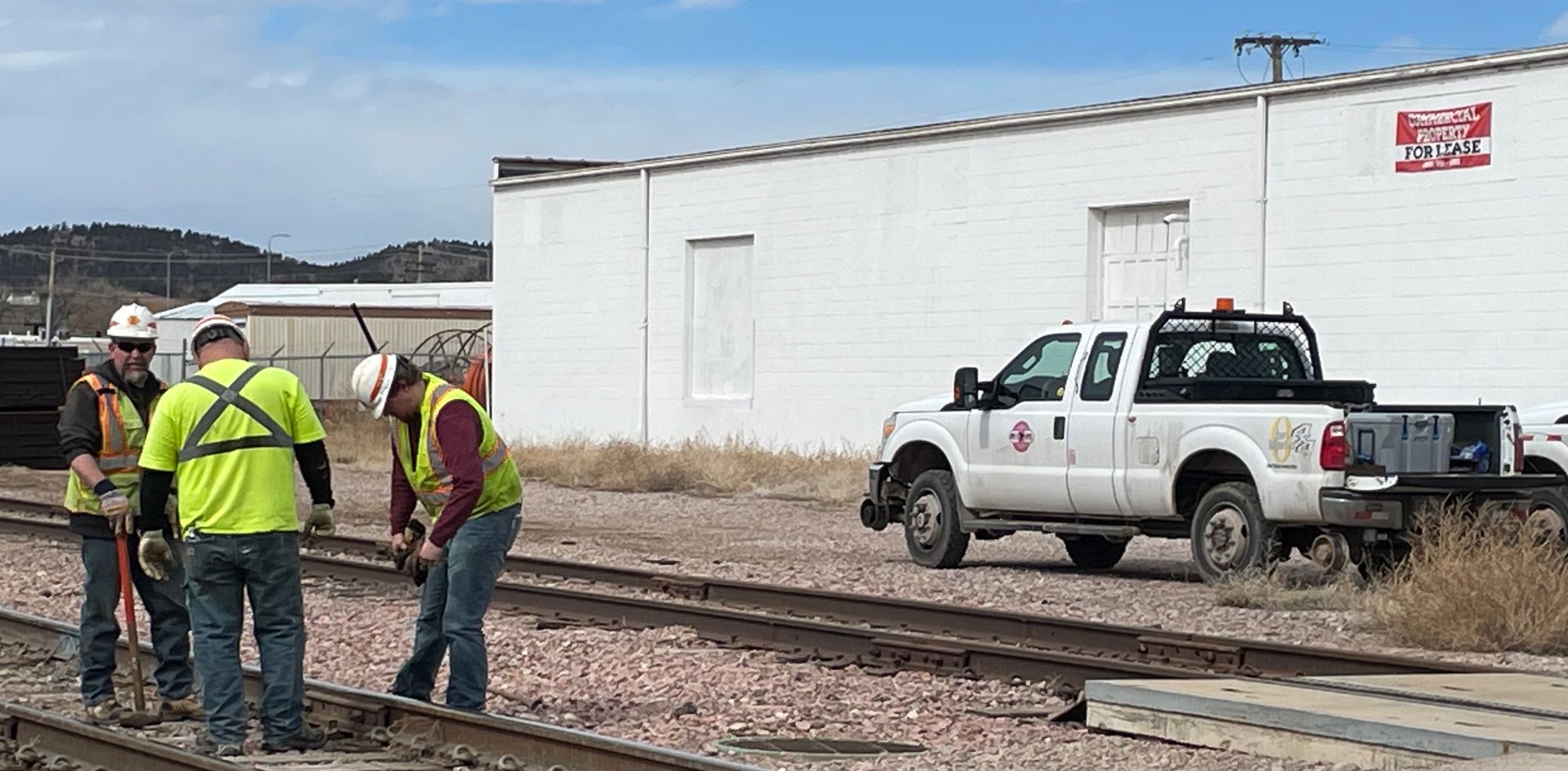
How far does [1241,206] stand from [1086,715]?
20079 millimetres

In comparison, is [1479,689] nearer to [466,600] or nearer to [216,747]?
[466,600]

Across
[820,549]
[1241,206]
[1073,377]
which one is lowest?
[820,549]

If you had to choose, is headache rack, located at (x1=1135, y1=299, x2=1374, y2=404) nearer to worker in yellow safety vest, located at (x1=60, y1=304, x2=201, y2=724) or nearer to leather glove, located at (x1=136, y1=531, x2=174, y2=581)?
worker in yellow safety vest, located at (x1=60, y1=304, x2=201, y2=724)

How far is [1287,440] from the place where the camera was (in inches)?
617

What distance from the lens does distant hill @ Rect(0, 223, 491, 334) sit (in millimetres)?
166625

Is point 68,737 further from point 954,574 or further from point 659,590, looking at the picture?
point 954,574

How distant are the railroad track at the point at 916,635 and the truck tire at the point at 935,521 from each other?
2.54 metres

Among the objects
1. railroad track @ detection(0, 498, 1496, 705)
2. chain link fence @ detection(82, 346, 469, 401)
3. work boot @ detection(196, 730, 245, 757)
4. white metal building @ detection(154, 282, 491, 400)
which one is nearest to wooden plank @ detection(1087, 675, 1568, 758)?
railroad track @ detection(0, 498, 1496, 705)

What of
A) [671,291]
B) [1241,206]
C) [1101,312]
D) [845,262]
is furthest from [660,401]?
[1241,206]

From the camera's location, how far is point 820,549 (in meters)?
22.6

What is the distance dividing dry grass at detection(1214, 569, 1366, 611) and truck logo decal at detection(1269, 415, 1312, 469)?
0.87 meters

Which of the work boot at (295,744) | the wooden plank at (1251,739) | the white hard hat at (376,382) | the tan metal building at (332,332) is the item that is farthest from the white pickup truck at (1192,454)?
the tan metal building at (332,332)

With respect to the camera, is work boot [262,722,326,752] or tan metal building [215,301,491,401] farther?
tan metal building [215,301,491,401]

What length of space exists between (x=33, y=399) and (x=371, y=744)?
97.4ft
